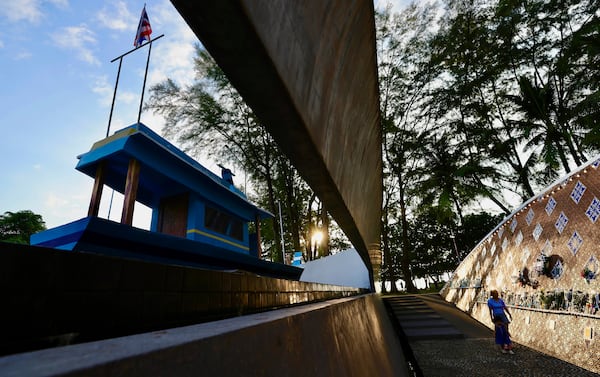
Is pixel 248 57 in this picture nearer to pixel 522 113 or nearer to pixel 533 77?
pixel 522 113

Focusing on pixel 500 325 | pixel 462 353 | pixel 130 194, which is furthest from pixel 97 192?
pixel 500 325

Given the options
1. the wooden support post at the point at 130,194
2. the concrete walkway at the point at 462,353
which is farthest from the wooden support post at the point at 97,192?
the concrete walkway at the point at 462,353

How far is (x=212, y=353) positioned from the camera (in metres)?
0.77

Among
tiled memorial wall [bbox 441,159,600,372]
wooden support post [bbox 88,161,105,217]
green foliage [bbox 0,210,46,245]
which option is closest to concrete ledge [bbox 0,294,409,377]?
wooden support post [bbox 88,161,105,217]

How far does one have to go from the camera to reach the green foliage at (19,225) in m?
23.7

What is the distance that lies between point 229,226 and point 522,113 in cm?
2055

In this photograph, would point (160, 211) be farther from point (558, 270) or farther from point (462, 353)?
point (558, 270)

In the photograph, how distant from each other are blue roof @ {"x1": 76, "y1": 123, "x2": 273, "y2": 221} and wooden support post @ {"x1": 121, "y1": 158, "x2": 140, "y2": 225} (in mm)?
168

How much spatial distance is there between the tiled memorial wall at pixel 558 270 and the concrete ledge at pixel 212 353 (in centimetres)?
674

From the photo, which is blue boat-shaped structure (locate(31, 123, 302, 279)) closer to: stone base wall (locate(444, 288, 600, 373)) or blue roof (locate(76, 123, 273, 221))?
blue roof (locate(76, 123, 273, 221))

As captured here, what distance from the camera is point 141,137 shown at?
5156 mm

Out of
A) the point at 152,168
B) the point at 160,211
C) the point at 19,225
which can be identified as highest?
the point at 19,225

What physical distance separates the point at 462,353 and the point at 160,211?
8.59 meters

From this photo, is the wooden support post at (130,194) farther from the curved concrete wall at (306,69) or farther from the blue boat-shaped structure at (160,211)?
the curved concrete wall at (306,69)
